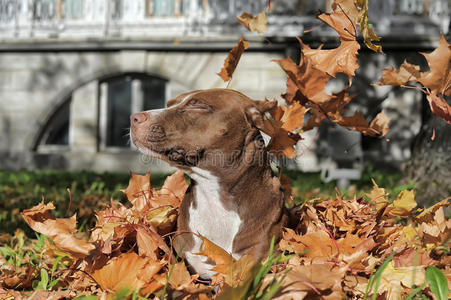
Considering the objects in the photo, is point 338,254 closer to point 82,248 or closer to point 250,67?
point 82,248

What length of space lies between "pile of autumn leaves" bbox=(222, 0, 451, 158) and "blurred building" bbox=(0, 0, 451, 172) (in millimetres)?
6918

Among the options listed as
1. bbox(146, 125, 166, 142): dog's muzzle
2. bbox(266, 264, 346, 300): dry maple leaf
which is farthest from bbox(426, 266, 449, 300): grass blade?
bbox(146, 125, 166, 142): dog's muzzle

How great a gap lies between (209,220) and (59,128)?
30.9 feet

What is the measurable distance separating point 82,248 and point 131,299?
0.29m

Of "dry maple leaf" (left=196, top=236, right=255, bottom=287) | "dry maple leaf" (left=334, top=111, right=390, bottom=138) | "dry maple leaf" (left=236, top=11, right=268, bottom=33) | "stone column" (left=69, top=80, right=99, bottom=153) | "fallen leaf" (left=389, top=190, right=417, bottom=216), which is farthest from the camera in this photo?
"stone column" (left=69, top=80, right=99, bottom=153)

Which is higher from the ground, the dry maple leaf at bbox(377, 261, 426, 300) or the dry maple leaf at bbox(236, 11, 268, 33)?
the dry maple leaf at bbox(236, 11, 268, 33)

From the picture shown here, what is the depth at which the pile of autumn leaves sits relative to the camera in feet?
4.99

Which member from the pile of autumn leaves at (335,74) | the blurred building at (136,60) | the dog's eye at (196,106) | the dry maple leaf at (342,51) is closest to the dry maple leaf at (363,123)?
the pile of autumn leaves at (335,74)

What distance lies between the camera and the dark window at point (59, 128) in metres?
9.84

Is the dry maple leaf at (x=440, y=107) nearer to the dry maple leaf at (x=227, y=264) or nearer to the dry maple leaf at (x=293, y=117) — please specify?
the dry maple leaf at (x=293, y=117)

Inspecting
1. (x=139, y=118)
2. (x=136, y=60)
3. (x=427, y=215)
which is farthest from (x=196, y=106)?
(x=136, y=60)

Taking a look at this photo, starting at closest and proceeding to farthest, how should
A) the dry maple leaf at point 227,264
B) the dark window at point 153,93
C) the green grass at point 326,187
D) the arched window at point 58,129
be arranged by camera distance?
1. the dry maple leaf at point 227,264
2. the green grass at point 326,187
3. the arched window at point 58,129
4. the dark window at point 153,93

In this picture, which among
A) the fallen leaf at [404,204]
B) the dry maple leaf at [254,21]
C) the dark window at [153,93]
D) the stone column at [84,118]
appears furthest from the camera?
the dark window at [153,93]

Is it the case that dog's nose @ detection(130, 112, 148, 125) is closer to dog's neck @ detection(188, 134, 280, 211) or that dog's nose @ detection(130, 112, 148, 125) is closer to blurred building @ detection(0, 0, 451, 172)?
dog's neck @ detection(188, 134, 280, 211)
